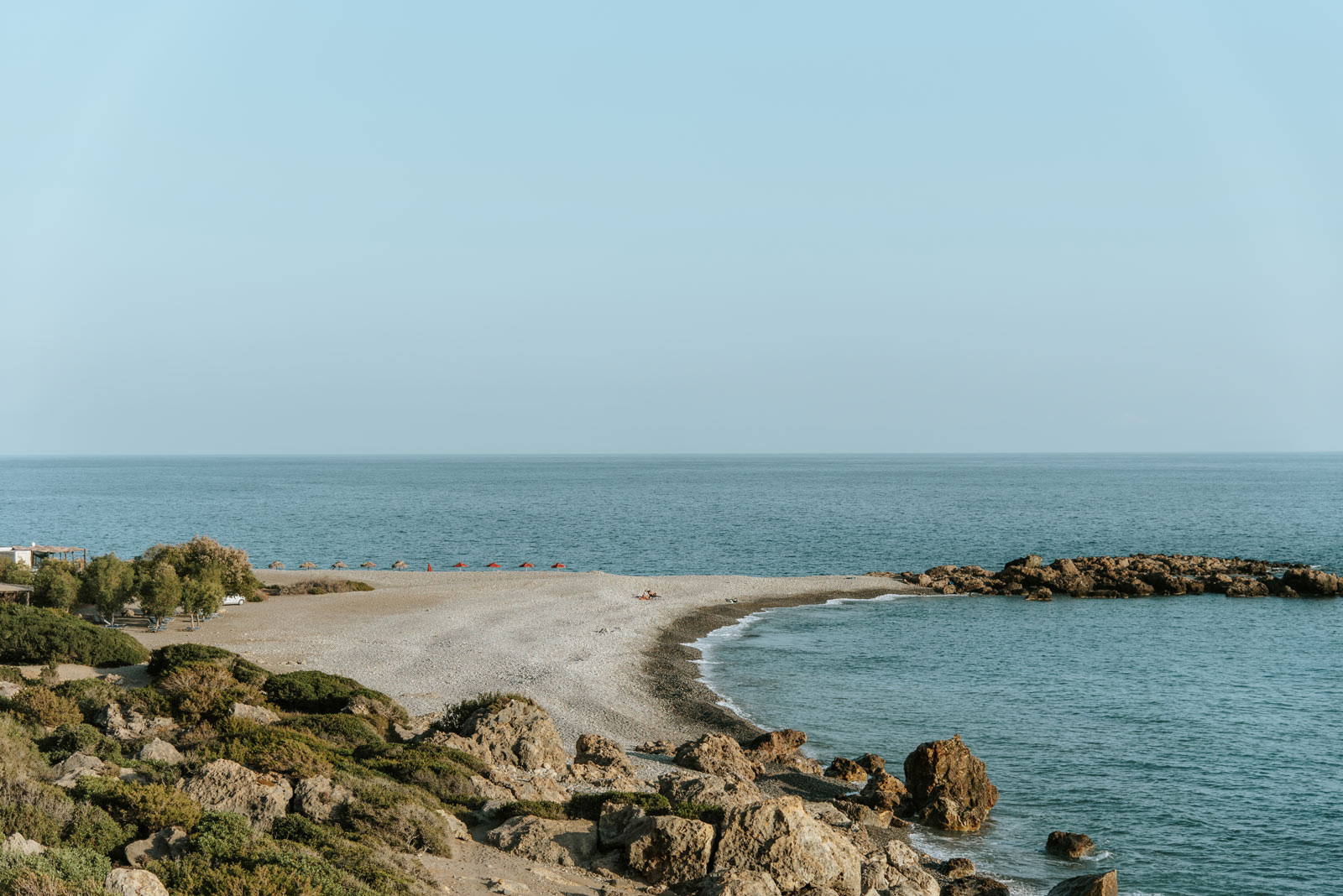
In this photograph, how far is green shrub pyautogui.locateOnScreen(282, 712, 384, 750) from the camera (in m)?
23.3

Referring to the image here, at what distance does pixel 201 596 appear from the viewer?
149 feet

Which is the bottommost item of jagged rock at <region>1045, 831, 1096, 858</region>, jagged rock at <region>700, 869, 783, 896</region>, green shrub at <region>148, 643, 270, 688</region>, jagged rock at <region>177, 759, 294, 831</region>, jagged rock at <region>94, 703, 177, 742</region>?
jagged rock at <region>1045, 831, 1096, 858</region>

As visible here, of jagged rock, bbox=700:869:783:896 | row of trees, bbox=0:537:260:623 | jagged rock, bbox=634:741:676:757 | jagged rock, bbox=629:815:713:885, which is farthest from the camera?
row of trees, bbox=0:537:260:623

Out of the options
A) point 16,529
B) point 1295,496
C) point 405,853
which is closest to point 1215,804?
point 405,853

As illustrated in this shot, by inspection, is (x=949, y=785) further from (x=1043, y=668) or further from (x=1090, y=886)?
(x=1043, y=668)

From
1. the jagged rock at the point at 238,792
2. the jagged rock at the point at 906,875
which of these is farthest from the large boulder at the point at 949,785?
the jagged rock at the point at 238,792

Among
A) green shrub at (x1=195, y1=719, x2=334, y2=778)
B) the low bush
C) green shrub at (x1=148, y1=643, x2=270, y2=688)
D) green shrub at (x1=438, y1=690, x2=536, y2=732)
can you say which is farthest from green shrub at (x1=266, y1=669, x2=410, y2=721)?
the low bush

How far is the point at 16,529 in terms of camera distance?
11462 centimetres

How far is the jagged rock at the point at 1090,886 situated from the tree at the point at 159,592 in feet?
123

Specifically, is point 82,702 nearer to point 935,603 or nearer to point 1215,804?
point 1215,804

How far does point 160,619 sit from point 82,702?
70.5ft

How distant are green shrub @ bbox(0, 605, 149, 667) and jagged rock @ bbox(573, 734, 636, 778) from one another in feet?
55.9

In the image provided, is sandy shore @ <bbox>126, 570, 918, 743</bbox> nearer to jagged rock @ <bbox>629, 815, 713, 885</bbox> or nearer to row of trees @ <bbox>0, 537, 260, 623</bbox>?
row of trees @ <bbox>0, 537, 260, 623</bbox>

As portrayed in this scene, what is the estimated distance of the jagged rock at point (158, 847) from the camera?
13.8m
